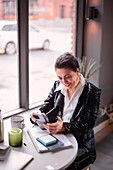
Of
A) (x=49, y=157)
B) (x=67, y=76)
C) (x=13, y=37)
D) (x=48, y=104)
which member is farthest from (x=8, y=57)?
(x=49, y=157)

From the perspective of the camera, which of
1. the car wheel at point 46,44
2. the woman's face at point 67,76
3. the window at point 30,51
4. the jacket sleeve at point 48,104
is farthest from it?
the car wheel at point 46,44

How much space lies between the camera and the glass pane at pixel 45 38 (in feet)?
8.87

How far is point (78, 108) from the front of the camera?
1.83m

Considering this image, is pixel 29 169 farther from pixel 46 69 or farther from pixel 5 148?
pixel 46 69

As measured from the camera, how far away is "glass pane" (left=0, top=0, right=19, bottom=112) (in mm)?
2394

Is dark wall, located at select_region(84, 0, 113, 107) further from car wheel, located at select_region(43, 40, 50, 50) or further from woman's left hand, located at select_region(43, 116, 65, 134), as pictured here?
woman's left hand, located at select_region(43, 116, 65, 134)

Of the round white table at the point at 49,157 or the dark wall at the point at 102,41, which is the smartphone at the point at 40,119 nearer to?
the round white table at the point at 49,157

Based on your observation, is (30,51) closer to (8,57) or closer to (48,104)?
(8,57)

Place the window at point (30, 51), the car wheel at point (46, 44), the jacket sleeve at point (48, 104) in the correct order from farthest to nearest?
1. the car wheel at point (46, 44)
2. the window at point (30, 51)
3. the jacket sleeve at point (48, 104)

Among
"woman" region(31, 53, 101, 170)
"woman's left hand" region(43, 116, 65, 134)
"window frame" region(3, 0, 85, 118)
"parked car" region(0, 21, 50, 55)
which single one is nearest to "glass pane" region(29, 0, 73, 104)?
"parked car" region(0, 21, 50, 55)

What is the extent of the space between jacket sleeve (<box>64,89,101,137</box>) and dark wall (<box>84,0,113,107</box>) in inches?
54.2

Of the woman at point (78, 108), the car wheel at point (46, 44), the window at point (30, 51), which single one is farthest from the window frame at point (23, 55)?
the woman at point (78, 108)

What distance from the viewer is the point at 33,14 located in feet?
8.62

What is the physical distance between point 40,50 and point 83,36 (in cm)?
69
